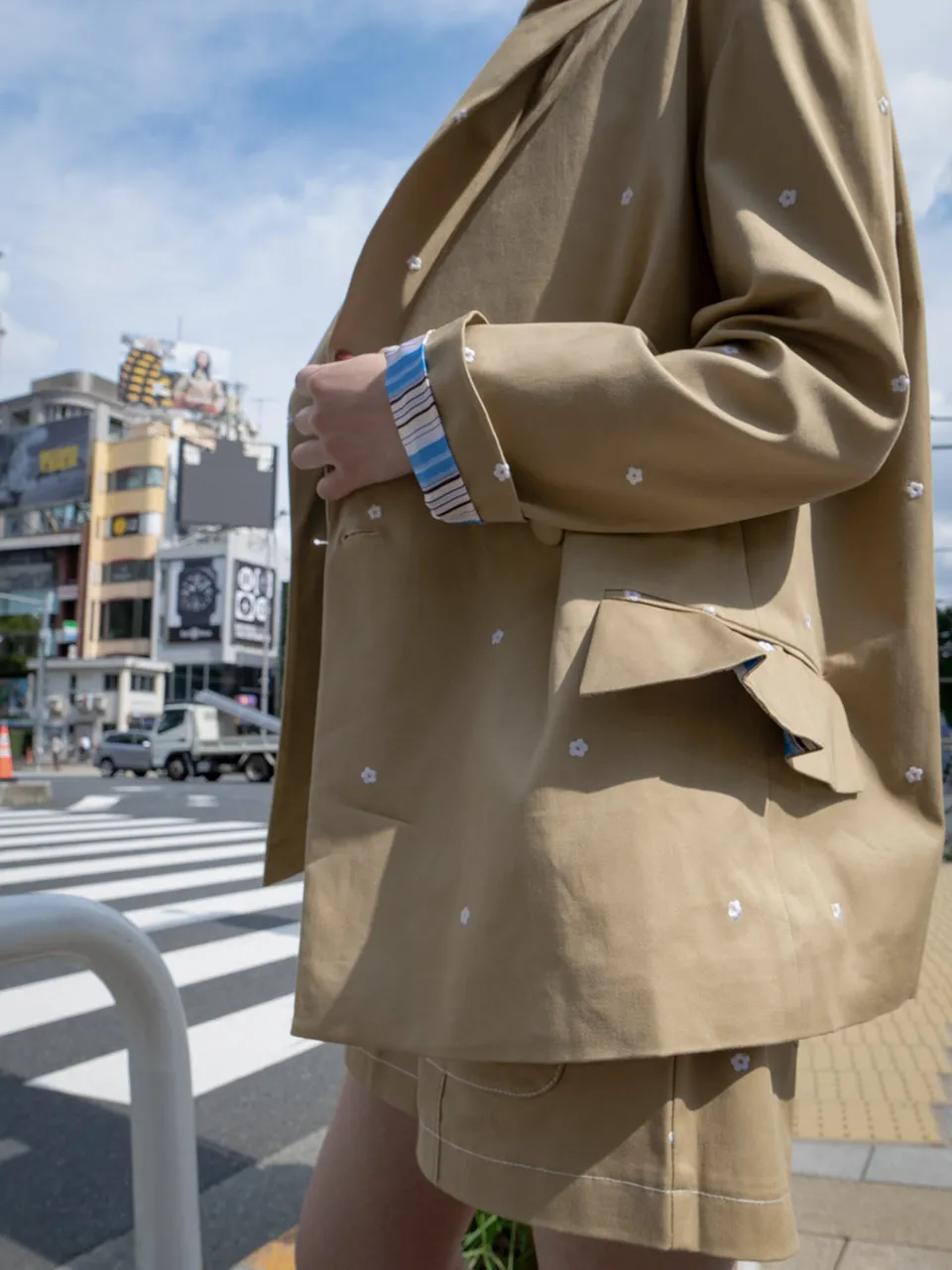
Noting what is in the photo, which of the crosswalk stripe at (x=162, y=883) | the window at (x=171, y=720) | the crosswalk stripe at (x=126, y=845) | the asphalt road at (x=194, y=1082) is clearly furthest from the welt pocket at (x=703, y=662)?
the window at (x=171, y=720)

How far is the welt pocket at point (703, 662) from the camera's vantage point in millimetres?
676

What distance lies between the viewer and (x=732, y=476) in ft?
2.36

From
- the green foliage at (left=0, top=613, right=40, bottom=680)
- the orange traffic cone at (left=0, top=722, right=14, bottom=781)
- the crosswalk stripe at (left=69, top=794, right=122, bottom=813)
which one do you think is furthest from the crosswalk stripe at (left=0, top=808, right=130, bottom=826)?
the green foliage at (left=0, top=613, right=40, bottom=680)

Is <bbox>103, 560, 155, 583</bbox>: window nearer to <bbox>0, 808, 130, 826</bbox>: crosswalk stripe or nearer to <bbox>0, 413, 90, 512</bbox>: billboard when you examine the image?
<bbox>0, 413, 90, 512</bbox>: billboard

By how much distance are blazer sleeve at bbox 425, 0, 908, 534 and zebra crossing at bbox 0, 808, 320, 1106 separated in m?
0.64

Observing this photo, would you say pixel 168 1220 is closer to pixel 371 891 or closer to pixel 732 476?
pixel 371 891

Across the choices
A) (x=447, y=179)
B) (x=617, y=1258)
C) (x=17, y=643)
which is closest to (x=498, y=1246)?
(x=617, y=1258)

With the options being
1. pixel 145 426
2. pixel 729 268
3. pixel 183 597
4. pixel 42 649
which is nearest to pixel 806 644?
pixel 729 268

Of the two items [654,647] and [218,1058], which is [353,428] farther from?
[218,1058]

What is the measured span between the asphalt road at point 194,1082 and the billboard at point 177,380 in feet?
190

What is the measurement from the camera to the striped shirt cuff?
2.48ft

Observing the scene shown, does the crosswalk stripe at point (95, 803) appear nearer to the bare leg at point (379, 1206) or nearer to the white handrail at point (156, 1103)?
the white handrail at point (156, 1103)

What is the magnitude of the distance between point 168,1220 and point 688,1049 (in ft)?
2.57

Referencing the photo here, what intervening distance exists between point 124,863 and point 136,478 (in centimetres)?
4721
